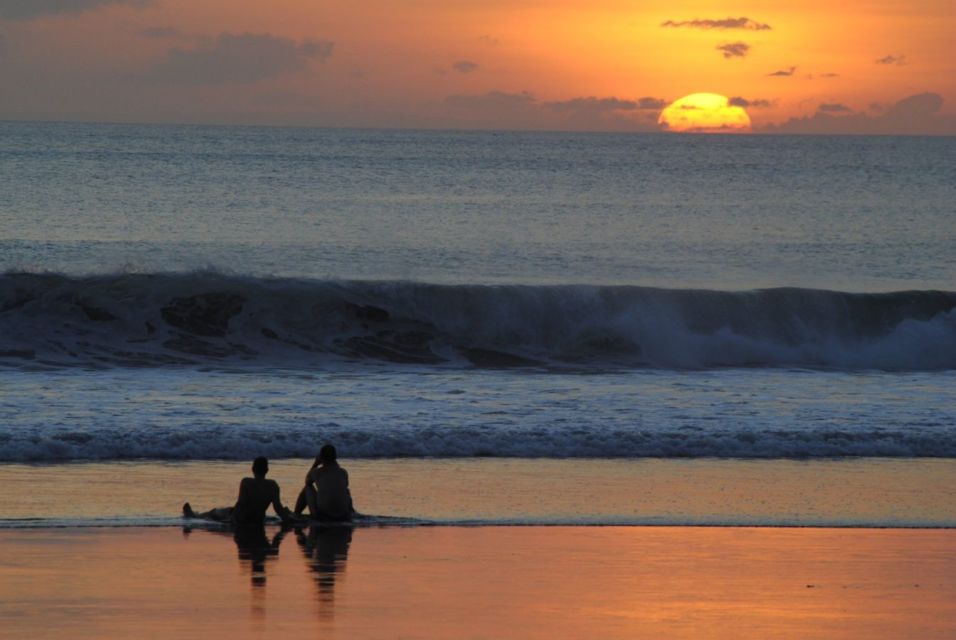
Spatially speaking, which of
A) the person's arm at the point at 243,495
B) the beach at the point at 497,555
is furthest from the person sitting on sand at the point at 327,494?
the person's arm at the point at 243,495

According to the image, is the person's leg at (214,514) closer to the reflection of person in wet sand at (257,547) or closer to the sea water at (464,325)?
the reflection of person in wet sand at (257,547)

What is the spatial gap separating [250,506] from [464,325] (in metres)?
18.8

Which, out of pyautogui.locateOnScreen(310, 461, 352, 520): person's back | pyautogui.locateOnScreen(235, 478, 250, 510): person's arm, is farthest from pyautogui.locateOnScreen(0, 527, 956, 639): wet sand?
pyautogui.locateOnScreen(235, 478, 250, 510): person's arm

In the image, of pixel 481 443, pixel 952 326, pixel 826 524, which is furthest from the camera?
pixel 952 326

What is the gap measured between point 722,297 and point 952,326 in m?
5.42

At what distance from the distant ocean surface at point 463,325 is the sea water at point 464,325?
0.10 m

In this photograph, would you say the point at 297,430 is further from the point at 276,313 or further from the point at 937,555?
the point at 276,313

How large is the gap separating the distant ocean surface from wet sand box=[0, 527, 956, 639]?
15.8ft

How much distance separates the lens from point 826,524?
1359cm

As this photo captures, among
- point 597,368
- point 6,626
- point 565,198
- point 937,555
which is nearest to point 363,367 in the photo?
point 597,368

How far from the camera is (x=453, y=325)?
1240 inches

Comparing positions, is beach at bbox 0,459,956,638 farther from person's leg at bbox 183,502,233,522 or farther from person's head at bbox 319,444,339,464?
person's head at bbox 319,444,339,464

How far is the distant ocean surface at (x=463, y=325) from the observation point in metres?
18.3

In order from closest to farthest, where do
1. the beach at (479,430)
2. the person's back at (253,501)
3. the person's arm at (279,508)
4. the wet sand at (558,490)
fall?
the beach at (479,430)
the person's back at (253,501)
the person's arm at (279,508)
the wet sand at (558,490)
